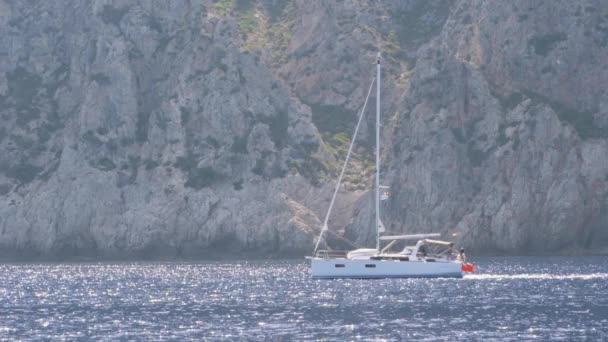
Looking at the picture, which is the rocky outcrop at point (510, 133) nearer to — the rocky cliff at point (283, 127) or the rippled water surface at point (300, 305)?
the rocky cliff at point (283, 127)

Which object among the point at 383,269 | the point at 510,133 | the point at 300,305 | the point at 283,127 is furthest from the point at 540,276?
the point at 283,127

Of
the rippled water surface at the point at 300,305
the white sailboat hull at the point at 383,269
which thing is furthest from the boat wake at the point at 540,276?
the white sailboat hull at the point at 383,269

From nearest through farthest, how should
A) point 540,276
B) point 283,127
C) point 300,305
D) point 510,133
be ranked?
point 300,305 < point 540,276 < point 510,133 < point 283,127

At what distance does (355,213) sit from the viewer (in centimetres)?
14775

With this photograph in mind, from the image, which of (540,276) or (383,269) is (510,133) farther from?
(383,269)

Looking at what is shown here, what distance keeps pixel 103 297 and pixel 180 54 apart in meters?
82.9

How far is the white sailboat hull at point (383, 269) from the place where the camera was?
349 feet

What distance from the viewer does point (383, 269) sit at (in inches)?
4193

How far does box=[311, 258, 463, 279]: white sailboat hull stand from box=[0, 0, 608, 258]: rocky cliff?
36.3m

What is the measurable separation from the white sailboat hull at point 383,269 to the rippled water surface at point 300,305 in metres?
1.04

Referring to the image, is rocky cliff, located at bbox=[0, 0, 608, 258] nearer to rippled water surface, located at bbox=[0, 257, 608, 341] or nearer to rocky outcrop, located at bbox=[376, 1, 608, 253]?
rocky outcrop, located at bbox=[376, 1, 608, 253]

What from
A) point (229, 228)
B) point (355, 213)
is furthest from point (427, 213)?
point (229, 228)

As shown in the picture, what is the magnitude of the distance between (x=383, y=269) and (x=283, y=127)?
2290 inches

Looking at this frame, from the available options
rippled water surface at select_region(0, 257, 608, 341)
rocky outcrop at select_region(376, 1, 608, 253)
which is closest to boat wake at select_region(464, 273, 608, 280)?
rippled water surface at select_region(0, 257, 608, 341)
